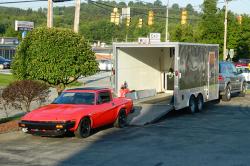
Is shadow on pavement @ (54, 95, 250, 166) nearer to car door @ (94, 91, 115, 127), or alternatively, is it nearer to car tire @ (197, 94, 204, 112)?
car door @ (94, 91, 115, 127)

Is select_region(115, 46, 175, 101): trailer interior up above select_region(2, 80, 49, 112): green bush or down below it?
above

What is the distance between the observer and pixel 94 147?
1222cm

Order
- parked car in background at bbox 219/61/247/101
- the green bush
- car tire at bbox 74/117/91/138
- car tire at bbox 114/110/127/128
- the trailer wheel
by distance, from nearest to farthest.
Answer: car tire at bbox 74/117/91/138 < the green bush < car tire at bbox 114/110/127/128 < the trailer wheel < parked car in background at bbox 219/61/247/101

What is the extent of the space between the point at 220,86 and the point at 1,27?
139 metres

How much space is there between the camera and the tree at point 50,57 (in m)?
17.2

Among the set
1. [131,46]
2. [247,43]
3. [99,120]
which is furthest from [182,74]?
[247,43]

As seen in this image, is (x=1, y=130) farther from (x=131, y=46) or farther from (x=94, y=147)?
(x=131, y=46)

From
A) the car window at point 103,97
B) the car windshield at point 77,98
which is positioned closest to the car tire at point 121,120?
the car window at point 103,97

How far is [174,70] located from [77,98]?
4.54 meters

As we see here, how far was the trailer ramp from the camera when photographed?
16.8m

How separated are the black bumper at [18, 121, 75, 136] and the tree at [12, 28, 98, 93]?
4253 mm

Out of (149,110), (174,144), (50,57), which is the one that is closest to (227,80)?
(149,110)

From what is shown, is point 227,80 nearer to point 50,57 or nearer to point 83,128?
point 50,57

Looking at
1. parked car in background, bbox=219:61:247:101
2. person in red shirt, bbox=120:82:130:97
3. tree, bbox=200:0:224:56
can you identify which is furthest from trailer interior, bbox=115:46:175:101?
tree, bbox=200:0:224:56
